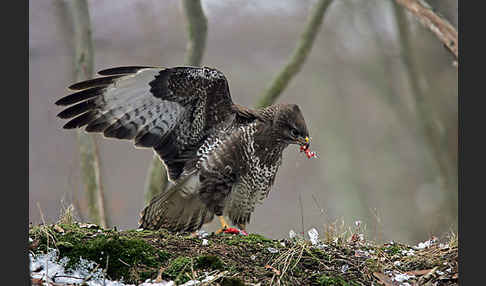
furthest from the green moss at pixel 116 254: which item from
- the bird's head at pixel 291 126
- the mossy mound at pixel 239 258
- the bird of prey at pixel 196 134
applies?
the bird's head at pixel 291 126

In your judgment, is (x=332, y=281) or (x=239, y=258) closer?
(x=332, y=281)

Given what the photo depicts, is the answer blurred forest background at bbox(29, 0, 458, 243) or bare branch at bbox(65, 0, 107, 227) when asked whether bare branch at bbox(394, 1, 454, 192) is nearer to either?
blurred forest background at bbox(29, 0, 458, 243)

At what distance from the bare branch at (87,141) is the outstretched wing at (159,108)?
1.34 metres

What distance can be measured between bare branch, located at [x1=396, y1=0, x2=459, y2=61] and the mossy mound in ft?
5.54

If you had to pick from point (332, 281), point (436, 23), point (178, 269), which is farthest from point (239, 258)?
point (436, 23)

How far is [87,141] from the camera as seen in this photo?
4207mm

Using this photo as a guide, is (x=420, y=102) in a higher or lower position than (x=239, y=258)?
higher

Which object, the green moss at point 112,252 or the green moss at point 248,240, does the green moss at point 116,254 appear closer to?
the green moss at point 112,252

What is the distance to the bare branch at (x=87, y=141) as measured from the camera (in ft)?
13.6

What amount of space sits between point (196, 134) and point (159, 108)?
0.30 meters

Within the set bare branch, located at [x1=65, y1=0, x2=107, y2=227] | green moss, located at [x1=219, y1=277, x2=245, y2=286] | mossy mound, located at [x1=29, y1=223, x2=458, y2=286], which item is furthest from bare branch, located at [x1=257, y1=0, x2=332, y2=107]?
green moss, located at [x1=219, y1=277, x2=245, y2=286]

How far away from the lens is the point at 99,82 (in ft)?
9.34

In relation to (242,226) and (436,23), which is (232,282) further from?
(436,23)

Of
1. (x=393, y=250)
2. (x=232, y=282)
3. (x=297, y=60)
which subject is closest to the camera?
(x=232, y=282)
